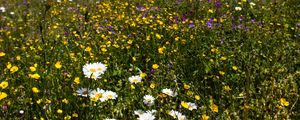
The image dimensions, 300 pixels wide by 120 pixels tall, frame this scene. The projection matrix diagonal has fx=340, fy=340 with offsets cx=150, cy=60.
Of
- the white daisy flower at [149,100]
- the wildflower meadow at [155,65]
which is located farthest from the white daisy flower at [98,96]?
the white daisy flower at [149,100]

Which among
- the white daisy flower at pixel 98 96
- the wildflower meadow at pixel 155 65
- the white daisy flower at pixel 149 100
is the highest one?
the white daisy flower at pixel 98 96

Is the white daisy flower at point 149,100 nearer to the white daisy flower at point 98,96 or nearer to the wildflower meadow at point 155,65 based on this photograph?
the wildflower meadow at point 155,65

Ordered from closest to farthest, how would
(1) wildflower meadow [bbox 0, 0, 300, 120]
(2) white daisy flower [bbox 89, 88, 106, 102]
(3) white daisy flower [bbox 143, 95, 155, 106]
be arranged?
(2) white daisy flower [bbox 89, 88, 106, 102]
(3) white daisy flower [bbox 143, 95, 155, 106]
(1) wildflower meadow [bbox 0, 0, 300, 120]

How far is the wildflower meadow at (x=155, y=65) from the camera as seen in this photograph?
2.59 meters

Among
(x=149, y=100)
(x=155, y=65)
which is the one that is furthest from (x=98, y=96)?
(x=155, y=65)

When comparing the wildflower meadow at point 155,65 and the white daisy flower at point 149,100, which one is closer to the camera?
the white daisy flower at point 149,100

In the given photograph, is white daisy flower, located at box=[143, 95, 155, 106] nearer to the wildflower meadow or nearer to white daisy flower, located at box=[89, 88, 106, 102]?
the wildflower meadow

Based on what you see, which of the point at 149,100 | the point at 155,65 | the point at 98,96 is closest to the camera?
the point at 98,96

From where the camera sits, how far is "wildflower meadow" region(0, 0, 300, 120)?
2.59m

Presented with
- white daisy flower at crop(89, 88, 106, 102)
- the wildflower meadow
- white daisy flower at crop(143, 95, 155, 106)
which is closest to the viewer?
white daisy flower at crop(89, 88, 106, 102)

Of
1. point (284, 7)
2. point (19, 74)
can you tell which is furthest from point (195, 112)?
point (284, 7)

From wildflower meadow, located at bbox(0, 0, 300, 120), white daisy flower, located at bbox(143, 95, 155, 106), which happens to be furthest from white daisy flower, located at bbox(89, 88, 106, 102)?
white daisy flower, located at bbox(143, 95, 155, 106)

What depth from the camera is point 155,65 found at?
9.86 ft

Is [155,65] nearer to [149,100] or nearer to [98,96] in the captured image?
[149,100]
